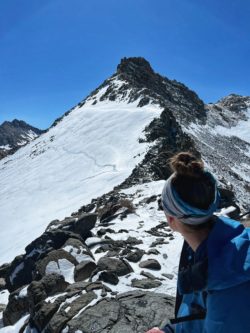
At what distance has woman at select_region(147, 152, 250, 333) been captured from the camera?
229 centimetres

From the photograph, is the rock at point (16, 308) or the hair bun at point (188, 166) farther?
the rock at point (16, 308)

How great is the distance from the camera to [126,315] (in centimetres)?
722

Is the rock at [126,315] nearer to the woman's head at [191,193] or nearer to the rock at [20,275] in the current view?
the woman's head at [191,193]

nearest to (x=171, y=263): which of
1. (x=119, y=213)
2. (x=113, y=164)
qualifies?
(x=119, y=213)

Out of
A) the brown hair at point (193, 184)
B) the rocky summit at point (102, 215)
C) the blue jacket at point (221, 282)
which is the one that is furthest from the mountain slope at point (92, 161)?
the blue jacket at point (221, 282)

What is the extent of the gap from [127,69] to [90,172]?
50201 millimetres

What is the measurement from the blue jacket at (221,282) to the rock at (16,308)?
821 cm

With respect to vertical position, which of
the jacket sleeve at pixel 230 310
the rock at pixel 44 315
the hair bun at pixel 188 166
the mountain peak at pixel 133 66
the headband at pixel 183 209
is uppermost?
the mountain peak at pixel 133 66

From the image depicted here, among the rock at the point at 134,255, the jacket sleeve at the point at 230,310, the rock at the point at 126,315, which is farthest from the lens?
the rock at the point at 134,255

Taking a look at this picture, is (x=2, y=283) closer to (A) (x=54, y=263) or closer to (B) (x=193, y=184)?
(A) (x=54, y=263)

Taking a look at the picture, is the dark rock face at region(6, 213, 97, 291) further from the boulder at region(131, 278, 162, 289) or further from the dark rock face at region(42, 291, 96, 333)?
the dark rock face at region(42, 291, 96, 333)

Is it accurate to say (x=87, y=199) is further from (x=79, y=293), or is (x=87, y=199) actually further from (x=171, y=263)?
(x=79, y=293)

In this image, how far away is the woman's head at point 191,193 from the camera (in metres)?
2.78

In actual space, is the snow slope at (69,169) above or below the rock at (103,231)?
above
